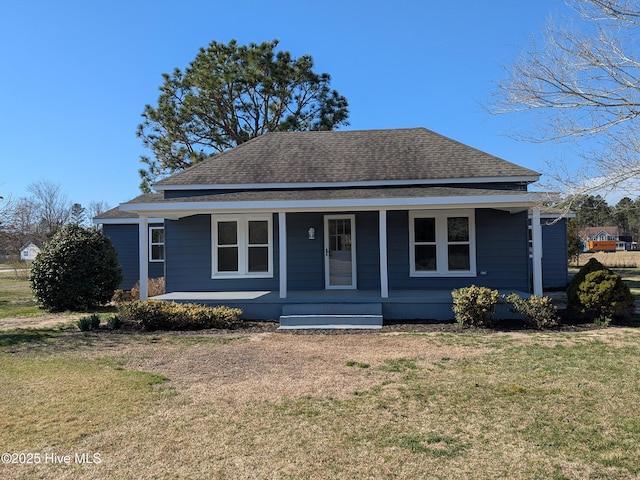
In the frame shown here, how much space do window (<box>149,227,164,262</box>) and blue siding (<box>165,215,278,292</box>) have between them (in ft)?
15.2

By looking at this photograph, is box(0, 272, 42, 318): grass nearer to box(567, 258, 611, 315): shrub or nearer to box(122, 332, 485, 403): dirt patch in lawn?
box(122, 332, 485, 403): dirt patch in lawn

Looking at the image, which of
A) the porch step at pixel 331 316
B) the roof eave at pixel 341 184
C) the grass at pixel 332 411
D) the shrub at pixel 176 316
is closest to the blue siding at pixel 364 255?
the roof eave at pixel 341 184

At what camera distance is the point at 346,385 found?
583 cm

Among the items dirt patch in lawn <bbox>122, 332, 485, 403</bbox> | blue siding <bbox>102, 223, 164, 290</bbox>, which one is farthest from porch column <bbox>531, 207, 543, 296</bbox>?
blue siding <bbox>102, 223, 164, 290</bbox>

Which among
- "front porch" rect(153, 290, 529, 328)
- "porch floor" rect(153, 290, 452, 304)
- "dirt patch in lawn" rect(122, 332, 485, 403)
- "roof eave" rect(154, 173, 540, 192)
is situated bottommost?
"dirt patch in lawn" rect(122, 332, 485, 403)

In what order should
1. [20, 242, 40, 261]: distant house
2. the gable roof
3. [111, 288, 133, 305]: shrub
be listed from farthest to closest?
[20, 242, 40, 261]: distant house
[111, 288, 133, 305]: shrub
the gable roof

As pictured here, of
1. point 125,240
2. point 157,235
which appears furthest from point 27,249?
point 157,235

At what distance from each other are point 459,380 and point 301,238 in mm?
7610

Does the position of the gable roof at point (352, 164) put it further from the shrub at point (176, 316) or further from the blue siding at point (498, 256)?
the shrub at point (176, 316)

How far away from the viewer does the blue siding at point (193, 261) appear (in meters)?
13.2

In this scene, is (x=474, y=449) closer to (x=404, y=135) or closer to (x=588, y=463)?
(x=588, y=463)

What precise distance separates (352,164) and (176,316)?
708cm

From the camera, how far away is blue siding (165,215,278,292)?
43.4 feet

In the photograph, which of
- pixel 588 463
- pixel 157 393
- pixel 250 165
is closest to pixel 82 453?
pixel 157 393
